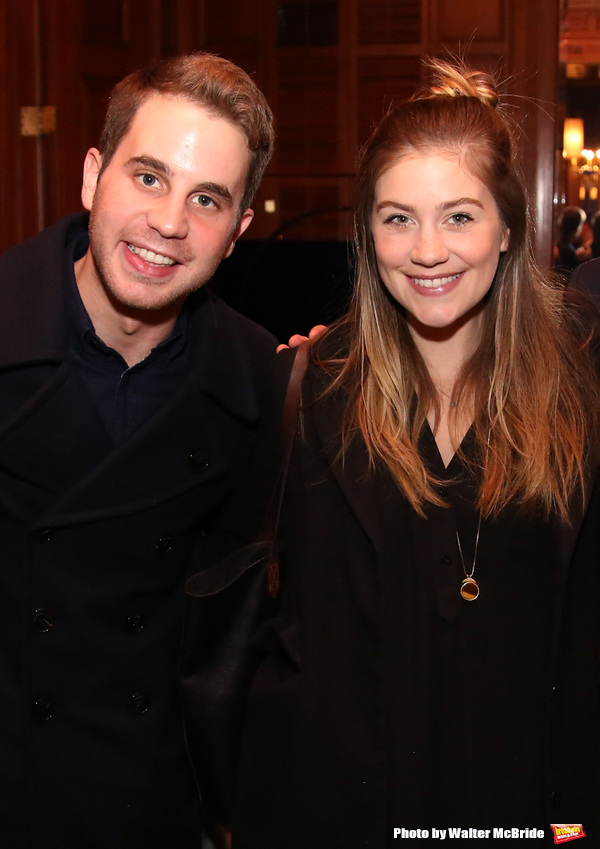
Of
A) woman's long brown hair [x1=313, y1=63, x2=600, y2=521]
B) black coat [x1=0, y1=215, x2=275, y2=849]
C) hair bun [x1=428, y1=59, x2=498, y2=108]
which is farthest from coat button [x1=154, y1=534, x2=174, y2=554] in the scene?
hair bun [x1=428, y1=59, x2=498, y2=108]

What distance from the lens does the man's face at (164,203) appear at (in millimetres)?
1613

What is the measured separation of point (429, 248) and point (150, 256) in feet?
1.57

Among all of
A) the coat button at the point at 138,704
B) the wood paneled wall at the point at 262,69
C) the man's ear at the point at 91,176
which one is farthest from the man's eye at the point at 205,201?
the wood paneled wall at the point at 262,69

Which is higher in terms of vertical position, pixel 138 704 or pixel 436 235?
pixel 436 235

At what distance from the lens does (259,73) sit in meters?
3.73

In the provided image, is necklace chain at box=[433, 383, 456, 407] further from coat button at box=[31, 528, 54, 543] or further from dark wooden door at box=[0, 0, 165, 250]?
dark wooden door at box=[0, 0, 165, 250]

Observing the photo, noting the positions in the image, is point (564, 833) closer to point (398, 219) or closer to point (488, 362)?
point (488, 362)

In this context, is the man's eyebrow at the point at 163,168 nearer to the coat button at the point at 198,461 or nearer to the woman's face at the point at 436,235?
the woman's face at the point at 436,235

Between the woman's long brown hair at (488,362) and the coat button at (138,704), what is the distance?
59cm

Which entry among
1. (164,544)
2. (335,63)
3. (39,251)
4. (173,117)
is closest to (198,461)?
(164,544)

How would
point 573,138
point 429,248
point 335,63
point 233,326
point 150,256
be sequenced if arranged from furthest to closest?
point 335,63 < point 573,138 < point 233,326 < point 150,256 < point 429,248

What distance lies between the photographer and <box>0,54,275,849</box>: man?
1584mm

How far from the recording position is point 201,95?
64.7 inches

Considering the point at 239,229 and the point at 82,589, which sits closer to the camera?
the point at 82,589
